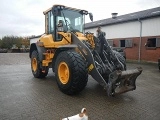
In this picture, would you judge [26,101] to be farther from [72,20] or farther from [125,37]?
[125,37]

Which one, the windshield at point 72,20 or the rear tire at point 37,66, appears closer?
the windshield at point 72,20

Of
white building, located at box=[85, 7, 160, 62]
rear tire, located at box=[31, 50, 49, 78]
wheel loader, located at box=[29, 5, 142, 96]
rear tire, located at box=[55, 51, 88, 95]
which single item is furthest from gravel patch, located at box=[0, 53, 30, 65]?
rear tire, located at box=[55, 51, 88, 95]

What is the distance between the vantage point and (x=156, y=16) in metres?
16.0

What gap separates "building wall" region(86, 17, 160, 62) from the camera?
16312mm

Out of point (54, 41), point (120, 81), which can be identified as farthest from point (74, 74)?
point (54, 41)

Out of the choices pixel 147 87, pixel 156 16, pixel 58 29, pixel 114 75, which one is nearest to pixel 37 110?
pixel 114 75

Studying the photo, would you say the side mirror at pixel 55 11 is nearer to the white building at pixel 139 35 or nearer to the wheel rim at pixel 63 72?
the wheel rim at pixel 63 72

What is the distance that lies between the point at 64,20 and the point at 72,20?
0.40m

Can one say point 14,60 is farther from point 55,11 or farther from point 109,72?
point 109,72

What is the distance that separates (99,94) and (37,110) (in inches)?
87.9

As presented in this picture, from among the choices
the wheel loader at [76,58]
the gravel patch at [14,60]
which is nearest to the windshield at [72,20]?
the wheel loader at [76,58]

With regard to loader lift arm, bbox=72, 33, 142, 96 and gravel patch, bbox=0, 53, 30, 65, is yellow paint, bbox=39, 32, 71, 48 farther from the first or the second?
gravel patch, bbox=0, 53, 30, 65

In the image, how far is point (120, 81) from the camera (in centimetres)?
538

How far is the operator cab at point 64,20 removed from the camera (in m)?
7.09
